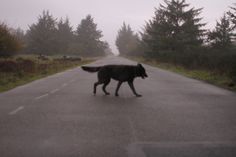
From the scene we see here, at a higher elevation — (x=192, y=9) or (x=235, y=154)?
(x=192, y=9)

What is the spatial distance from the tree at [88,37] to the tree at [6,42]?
62.7 meters

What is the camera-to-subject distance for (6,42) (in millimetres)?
44875

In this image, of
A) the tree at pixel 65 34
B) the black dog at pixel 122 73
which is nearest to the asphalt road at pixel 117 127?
the black dog at pixel 122 73

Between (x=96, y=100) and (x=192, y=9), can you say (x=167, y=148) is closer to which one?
(x=96, y=100)

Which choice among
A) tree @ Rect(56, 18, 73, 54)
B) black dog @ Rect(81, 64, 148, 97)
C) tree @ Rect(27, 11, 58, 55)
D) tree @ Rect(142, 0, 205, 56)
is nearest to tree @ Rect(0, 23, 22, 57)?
tree @ Rect(142, 0, 205, 56)

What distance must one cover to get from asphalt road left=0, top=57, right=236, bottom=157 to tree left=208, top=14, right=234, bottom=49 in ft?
121

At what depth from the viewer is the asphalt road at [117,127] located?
5.43 metres

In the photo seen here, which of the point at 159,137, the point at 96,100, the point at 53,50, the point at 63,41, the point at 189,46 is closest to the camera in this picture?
the point at 159,137

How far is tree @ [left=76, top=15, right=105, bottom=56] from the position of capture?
11362cm

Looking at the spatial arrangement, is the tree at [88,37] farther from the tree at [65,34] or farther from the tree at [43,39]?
the tree at [43,39]

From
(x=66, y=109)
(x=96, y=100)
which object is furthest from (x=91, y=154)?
(x=96, y=100)

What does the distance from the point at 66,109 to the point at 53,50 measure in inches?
3442

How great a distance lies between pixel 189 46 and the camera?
4984 cm

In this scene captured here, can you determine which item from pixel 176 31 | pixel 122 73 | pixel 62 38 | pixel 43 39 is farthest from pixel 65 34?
pixel 122 73
